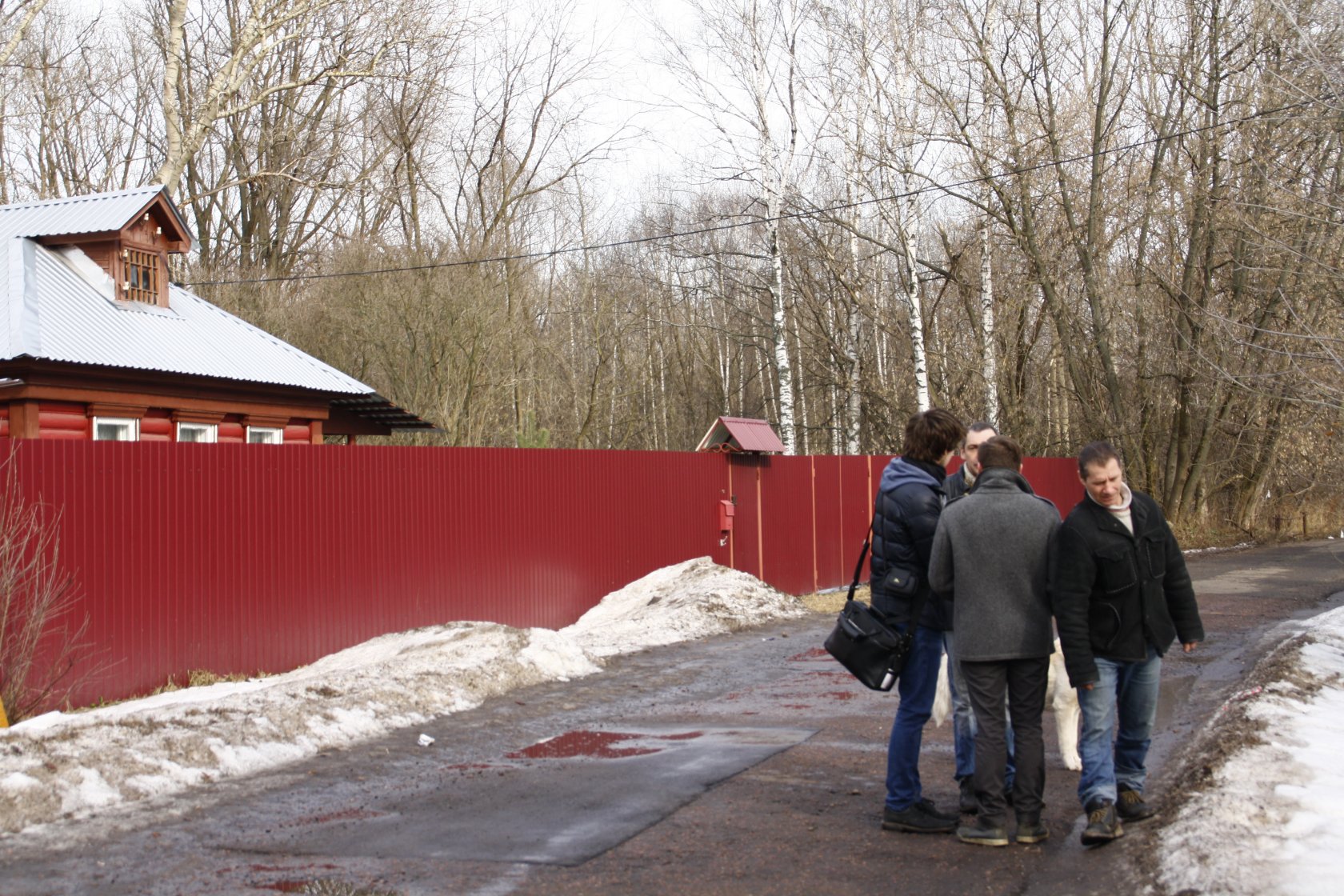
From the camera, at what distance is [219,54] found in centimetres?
3253

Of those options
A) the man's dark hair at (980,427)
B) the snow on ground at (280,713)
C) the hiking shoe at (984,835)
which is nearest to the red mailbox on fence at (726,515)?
the snow on ground at (280,713)

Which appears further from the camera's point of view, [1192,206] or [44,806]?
[1192,206]

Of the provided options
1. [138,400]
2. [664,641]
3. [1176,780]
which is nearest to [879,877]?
[1176,780]

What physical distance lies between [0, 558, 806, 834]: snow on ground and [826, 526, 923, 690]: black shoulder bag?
3.66 m

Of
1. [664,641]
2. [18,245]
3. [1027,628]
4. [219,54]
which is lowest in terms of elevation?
[664,641]

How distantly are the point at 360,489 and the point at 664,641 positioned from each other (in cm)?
341

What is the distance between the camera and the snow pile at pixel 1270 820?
14.0ft

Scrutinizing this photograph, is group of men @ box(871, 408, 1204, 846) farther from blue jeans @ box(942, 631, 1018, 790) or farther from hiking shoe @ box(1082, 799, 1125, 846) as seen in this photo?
blue jeans @ box(942, 631, 1018, 790)

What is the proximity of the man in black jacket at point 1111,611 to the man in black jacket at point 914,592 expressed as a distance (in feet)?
1.93

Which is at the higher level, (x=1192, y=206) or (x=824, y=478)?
(x=1192, y=206)

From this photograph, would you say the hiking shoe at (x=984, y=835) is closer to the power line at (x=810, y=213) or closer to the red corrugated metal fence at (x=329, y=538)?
the red corrugated metal fence at (x=329, y=538)

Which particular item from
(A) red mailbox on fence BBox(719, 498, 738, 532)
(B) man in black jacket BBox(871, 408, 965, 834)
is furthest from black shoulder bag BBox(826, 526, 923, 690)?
(A) red mailbox on fence BBox(719, 498, 738, 532)

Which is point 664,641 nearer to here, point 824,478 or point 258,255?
point 824,478

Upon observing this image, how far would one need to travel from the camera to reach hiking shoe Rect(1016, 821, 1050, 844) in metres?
5.29
